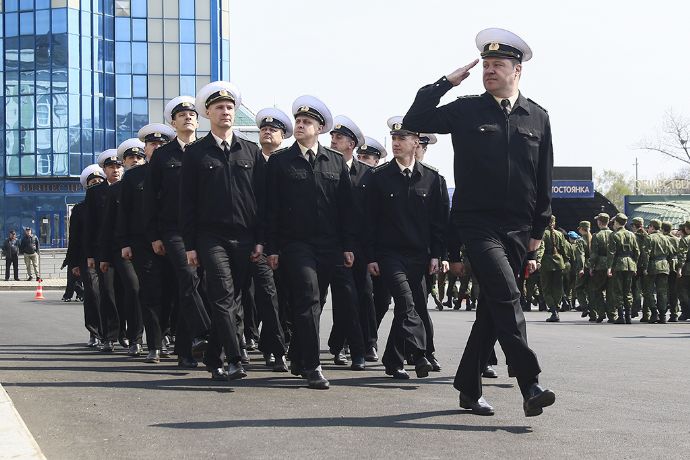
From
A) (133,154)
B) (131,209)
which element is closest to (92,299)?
(133,154)

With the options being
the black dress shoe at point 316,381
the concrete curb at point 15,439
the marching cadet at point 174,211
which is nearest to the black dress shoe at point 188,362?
the marching cadet at point 174,211

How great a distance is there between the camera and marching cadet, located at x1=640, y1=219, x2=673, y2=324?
2205cm

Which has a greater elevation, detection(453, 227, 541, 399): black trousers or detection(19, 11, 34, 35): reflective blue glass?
detection(19, 11, 34, 35): reflective blue glass

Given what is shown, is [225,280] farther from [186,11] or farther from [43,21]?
[186,11]

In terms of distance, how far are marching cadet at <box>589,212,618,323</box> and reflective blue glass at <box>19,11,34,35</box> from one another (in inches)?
2075

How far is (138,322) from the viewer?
12391 millimetres

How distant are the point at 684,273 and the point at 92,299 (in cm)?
1241

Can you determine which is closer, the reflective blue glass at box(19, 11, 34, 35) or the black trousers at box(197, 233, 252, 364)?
the black trousers at box(197, 233, 252, 364)

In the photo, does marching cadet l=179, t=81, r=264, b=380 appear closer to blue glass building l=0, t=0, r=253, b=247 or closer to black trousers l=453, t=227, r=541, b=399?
black trousers l=453, t=227, r=541, b=399

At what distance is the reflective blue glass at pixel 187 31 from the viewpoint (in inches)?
2820

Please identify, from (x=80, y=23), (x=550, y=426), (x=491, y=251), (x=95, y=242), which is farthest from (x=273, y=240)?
(x=80, y=23)

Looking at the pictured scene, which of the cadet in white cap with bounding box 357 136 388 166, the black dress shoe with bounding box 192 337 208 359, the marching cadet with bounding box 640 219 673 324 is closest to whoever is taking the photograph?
the black dress shoe with bounding box 192 337 208 359

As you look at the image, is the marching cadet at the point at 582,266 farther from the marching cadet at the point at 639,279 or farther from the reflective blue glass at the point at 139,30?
the reflective blue glass at the point at 139,30

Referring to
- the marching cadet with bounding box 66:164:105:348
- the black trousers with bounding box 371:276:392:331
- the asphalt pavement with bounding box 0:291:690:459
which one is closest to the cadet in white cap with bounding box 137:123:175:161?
the marching cadet with bounding box 66:164:105:348
